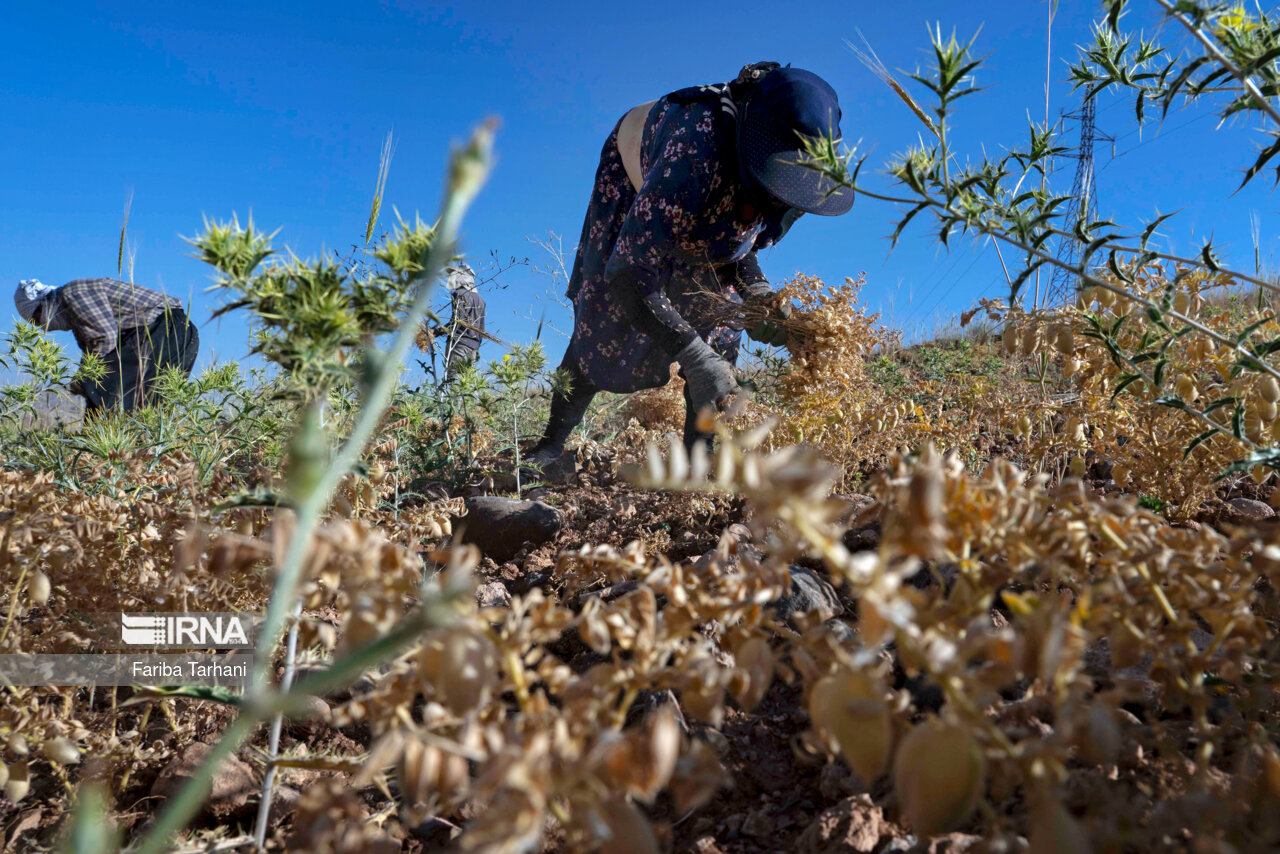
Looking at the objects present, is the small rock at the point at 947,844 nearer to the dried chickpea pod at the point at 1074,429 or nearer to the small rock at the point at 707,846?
the small rock at the point at 707,846

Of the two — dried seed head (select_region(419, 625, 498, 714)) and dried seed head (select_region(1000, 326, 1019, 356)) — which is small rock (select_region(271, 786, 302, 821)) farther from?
dried seed head (select_region(1000, 326, 1019, 356))

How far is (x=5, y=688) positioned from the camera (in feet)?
4.14

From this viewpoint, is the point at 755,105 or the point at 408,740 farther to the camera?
the point at 755,105

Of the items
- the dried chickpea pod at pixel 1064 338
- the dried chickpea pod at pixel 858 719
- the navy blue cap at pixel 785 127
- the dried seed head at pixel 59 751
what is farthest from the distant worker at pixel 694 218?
the dried chickpea pod at pixel 858 719

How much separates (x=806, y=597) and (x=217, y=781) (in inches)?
49.9

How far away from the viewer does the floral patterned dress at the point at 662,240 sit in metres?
3.54

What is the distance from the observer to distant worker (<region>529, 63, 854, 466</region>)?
10.8 feet

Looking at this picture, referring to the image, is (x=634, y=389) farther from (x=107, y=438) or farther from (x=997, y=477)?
(x=997, y=477)

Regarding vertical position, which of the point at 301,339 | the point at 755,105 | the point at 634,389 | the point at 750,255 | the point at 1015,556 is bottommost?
the point at 1015,556

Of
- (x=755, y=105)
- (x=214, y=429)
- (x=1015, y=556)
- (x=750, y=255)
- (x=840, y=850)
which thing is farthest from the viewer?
(x=750, y=255)

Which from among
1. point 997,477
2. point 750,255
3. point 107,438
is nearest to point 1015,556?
point 997,477

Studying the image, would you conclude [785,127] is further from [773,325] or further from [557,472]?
[557,472]

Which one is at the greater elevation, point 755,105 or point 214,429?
point 755,105

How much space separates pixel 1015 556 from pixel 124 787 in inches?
61.2
